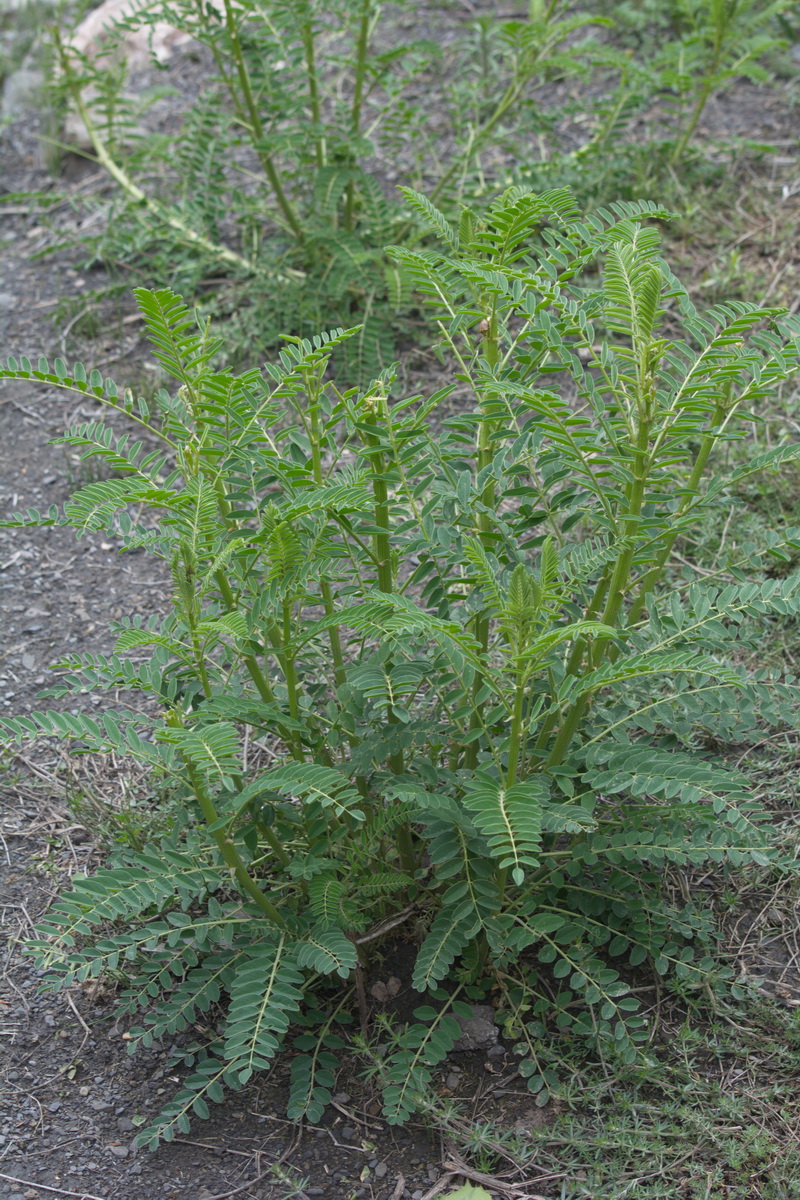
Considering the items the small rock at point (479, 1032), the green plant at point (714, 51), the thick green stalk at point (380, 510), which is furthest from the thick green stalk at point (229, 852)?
the green plant at point (714, 51)

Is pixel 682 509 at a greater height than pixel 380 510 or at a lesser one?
lesser

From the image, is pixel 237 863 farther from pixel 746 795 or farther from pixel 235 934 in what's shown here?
pixel 746 795

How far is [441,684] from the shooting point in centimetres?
193

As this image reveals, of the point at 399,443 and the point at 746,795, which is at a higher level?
the point at 399,443

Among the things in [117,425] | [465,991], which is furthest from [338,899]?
[117,425]

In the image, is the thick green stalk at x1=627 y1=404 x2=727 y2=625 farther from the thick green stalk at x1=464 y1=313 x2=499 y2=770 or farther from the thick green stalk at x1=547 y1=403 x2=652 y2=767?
the thick green stalk at x1=464 y1=313 x2=499 y2=770

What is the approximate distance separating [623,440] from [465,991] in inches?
43.8

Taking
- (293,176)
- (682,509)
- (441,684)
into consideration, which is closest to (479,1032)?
(441,684)

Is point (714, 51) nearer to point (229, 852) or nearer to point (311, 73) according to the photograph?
point (311, 73)

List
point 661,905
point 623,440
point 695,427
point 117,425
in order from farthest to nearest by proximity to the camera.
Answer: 1. point 117,425
2. point 661,905
3. point 623,440
4. point 695,427

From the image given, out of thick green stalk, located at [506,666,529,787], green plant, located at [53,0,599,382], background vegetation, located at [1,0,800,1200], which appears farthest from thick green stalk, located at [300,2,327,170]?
thick green stalk, located at [506,666,529,787]

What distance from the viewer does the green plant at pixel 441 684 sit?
1662 millimetres

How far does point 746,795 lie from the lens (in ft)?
5.88

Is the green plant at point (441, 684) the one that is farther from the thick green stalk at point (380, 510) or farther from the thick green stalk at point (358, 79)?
the thick green stalk at point (358, 79)
